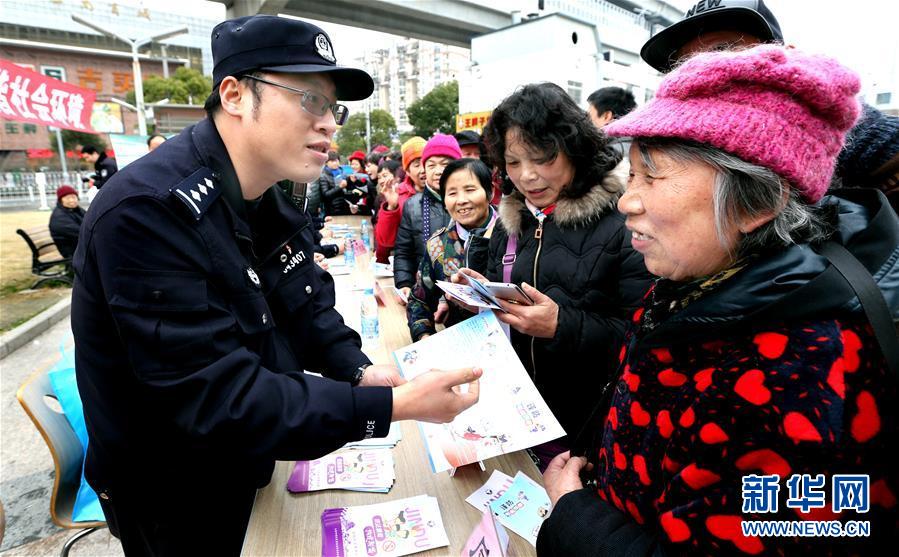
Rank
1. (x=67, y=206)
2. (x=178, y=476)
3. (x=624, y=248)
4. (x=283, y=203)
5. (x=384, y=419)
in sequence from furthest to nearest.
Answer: (x=67, y=206)
(x=624, y=248)
(x=283, y=203)
(x=178, y=476)
(x=384, y=419)

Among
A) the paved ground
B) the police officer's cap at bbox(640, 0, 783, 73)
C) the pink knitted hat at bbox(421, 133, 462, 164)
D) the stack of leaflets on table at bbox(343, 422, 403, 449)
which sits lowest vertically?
the paved ground

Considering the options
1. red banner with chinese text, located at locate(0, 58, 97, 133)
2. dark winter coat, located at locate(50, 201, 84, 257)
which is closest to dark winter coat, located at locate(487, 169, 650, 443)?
red banner with chinese text, located at locate(0, 58, 97, 133)

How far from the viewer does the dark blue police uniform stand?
3.49ft

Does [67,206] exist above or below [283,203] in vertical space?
below

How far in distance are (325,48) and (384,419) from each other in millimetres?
1104

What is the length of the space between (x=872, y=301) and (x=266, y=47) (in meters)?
1.50

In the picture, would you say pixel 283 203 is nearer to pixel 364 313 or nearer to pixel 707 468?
pixel 364 313

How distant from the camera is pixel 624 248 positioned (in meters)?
1.75

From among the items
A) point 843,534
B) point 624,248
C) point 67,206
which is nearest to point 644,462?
point 843,534

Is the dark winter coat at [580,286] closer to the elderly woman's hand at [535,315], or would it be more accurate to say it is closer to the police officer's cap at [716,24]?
the elderly woman's hand at [535,315]

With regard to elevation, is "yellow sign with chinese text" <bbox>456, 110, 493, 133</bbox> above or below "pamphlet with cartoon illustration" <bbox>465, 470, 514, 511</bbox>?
above

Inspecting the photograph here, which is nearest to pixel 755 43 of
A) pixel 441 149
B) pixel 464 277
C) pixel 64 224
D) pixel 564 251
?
pixel 564 251

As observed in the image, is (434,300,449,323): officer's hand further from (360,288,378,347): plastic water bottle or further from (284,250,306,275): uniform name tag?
(284,250,306,275): uniform name tag

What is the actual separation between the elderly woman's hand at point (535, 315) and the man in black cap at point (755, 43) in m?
0.82
